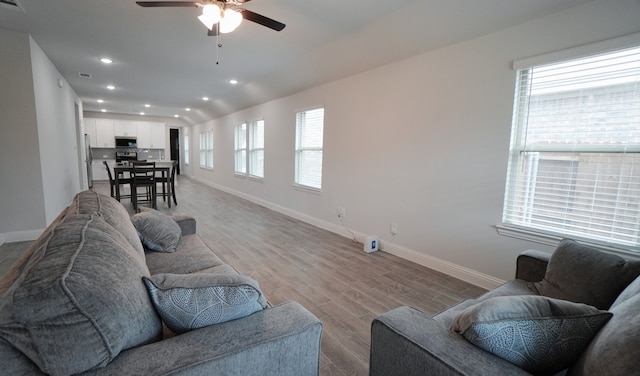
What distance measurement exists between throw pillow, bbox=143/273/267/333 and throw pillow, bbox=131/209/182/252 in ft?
4.24

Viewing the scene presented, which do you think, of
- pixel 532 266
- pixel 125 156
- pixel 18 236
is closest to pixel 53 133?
pixel 18 236

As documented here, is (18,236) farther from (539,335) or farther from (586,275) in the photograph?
(586,275)

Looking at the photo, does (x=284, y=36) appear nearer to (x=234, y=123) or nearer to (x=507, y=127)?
(x=507, y=127)

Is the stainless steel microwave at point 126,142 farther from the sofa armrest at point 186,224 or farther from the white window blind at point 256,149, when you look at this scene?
the sofa armrest at point 186,224

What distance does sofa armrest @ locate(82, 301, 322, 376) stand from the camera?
2.58 feet

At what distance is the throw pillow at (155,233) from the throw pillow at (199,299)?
1294 mm

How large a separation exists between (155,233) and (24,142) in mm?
2950

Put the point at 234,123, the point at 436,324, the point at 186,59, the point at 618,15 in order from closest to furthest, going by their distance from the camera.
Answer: the point at 436,324 → the point at 618,15 → the point at 186,59 → the point at 234,123

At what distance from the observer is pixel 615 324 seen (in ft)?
2.73

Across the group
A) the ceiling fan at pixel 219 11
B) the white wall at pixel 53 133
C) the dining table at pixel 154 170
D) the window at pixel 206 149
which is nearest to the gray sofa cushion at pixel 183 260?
the ceiling fan at pixel 219 11

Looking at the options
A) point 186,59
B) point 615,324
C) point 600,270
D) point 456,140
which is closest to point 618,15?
point 456,140

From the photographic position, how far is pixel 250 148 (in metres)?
7.25

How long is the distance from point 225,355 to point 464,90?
2.98m

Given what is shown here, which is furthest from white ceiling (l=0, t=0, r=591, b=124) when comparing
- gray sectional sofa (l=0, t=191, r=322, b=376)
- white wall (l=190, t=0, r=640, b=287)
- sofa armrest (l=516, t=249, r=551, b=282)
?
gray sectional sofa (l=0, t=191, r=322, b=376)
